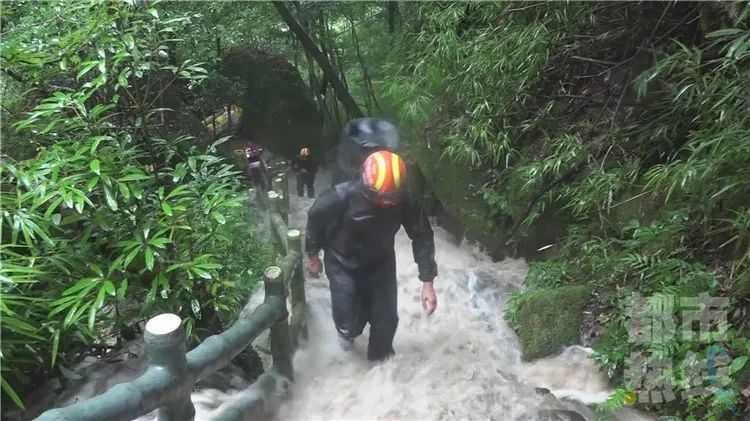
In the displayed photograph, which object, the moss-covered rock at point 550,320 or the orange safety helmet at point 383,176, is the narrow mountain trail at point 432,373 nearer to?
the moss-covered rock at point 550,320

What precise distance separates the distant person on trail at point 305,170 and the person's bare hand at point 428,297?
663 millimetres

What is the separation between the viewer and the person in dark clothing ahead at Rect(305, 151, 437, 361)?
2.15 m

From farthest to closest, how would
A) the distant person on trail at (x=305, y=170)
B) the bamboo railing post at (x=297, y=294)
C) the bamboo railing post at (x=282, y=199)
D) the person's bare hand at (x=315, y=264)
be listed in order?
the bamboo railing post at (x=282, y=199)
the distant person on trail at (x=305, y=170)
the bamboo railing post at (x=297, y=294)
the person's bare hand at (x=315, y=264)

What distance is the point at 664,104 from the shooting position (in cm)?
303

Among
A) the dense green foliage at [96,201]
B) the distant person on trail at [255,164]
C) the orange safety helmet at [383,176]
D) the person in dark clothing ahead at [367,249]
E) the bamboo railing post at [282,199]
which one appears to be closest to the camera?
the dense green foliage at [96,201]

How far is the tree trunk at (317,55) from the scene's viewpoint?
2877 mm

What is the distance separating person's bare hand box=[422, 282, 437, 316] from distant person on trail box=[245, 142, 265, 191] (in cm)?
123

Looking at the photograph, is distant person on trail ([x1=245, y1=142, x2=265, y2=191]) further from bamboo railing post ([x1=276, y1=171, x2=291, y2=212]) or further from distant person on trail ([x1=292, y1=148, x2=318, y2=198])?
distant person on trail ([x1=292, y1=148, x2=318, y2=198])

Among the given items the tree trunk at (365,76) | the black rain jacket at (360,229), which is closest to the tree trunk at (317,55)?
the tree trunk at (365,76)

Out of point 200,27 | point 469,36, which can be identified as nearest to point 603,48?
point 469,36

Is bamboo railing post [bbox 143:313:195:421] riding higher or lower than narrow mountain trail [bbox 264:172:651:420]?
higher

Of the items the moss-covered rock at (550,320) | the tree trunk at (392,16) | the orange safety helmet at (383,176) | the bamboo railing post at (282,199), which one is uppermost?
the tree trunk at (392,16)

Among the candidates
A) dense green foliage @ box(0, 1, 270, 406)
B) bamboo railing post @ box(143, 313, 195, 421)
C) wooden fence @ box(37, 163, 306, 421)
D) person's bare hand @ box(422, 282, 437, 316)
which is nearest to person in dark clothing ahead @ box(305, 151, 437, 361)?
person's bare hand @ box(422, 282, 437, 316)

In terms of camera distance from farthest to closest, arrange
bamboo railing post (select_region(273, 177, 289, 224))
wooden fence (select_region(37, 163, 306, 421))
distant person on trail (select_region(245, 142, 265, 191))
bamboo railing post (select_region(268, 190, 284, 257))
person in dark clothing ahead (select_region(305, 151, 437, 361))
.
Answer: distant person on trail (select_region(245, 142, 265, 191)), bamboo railing post (select_region(273, 177, 289, 224)), bamboo railing post (select_region(268, 190, 284, 257)), person in dark clothing ahead (select_region(305, 151, 437, 361)), wooden fence (select_region(37, 163, 306, 421))
